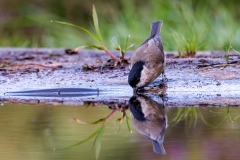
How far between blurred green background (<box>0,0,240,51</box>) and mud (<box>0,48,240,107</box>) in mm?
686

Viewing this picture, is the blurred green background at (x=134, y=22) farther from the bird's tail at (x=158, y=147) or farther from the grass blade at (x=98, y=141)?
the bird's tail at (x=158, y=147)

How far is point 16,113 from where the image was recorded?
4.98 metres

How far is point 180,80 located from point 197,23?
3311mm

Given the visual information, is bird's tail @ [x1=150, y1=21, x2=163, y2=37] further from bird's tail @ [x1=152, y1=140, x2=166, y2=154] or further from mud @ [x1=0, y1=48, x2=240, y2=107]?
bird's tail @ [x1=152, y1=140, x2=166, y2=154]

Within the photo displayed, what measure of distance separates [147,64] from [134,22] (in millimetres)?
3781

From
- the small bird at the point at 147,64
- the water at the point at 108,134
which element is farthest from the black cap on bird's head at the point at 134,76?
the water at the point at 108,134

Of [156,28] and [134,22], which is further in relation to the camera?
[134,22]

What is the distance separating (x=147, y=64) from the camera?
5.98 meters

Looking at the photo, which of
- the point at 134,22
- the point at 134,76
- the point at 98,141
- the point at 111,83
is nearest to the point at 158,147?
the point at 98,141

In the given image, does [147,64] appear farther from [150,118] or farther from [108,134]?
[108,134]

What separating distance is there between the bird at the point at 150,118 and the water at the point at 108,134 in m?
0.04

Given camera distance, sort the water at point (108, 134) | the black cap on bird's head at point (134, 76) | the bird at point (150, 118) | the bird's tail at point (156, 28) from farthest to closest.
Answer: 1. the bird's tail at point (156, 28)
2. the black cap on bird's head at point (134, 76)
3. the bird at point (150, 118)
4. the water at point (108, 134)

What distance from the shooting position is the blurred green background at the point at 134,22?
8.70 m

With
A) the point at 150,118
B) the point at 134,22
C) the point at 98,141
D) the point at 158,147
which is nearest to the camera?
the point at 158,147
